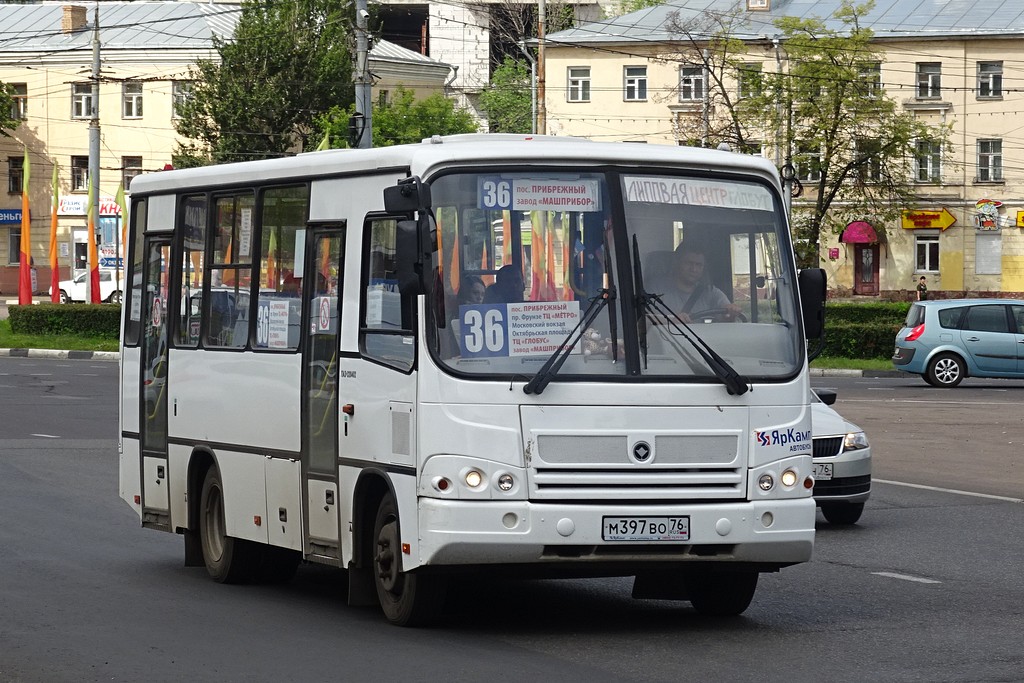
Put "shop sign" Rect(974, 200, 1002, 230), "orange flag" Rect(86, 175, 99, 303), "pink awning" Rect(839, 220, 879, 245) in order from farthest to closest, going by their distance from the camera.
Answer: "pink awning" Rect(839, 220, 879, 245) < "shop sign" Rect(974, 200, 1002, 230) < "orange flag" Rect(86, 175, 99, 303)

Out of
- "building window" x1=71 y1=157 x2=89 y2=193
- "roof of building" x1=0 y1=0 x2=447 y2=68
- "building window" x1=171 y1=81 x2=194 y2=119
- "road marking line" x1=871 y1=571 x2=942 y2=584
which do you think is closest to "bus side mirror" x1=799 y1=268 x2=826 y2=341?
"road marking line" x1=871 y1=571 x2=942 y2=584

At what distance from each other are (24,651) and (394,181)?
9.57ft

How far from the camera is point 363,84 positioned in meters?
34.0

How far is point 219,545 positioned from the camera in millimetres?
11586

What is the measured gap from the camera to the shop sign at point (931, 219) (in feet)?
229

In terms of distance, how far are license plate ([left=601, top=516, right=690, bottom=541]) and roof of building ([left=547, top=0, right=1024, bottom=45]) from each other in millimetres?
58611

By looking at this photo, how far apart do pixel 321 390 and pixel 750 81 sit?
43.7 metres

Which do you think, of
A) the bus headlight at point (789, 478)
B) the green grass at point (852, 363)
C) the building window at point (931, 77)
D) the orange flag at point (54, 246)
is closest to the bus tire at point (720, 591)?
the bus headlight at point (789, 478)

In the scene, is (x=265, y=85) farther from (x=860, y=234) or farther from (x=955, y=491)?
(x=955, y=491)

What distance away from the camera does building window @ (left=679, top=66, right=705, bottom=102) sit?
73.4 meters

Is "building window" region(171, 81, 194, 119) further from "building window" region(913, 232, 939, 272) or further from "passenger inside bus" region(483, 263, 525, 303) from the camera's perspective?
"passenger inside bus" region(483, 263, 525, 303)

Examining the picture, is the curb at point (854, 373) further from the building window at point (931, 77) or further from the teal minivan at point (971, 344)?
the building window at point (931, 77)

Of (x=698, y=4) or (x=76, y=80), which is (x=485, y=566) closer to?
(x=698, y=4)

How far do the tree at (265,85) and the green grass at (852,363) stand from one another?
35.1 metres
